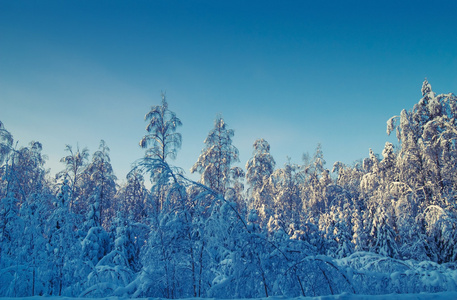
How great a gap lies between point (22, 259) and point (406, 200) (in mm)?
16739

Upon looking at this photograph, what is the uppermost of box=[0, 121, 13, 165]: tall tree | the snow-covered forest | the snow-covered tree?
the snow-covered tree

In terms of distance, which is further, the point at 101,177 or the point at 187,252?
the point at 101,177

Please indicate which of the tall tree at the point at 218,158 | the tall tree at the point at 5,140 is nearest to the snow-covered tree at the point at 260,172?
the tall tree at the point at 218,158

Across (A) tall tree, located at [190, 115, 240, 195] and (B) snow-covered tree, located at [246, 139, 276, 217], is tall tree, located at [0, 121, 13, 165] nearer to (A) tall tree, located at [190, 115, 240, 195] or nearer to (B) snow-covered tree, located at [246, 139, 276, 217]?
(A) tall tree, located at [190, 115, 240, 195]

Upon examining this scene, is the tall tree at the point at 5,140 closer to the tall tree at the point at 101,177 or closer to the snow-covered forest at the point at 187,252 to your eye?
the snow-covered forest at the point at 187,252

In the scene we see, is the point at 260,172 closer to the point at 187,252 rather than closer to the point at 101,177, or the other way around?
the point at 101,177

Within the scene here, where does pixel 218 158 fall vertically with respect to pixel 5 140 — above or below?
above

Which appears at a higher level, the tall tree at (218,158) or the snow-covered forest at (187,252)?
the tall tree at (218,158)

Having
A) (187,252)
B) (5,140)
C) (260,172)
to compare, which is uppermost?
(260,172)

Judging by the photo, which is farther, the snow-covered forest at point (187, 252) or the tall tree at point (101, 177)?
the tall tree at point (101, 177)

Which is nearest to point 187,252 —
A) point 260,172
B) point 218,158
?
point 218,158

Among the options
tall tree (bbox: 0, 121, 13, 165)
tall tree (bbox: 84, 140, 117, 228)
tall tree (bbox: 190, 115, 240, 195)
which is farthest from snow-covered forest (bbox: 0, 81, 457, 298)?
tall tree (bbox: 84, 140, 117, 228)

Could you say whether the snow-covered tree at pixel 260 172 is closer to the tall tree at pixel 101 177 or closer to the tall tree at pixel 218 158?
the tall tree at pixel 218 158

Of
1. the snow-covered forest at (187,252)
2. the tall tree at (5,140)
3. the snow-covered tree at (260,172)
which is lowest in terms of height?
the snow-covered forest at (187,252)
